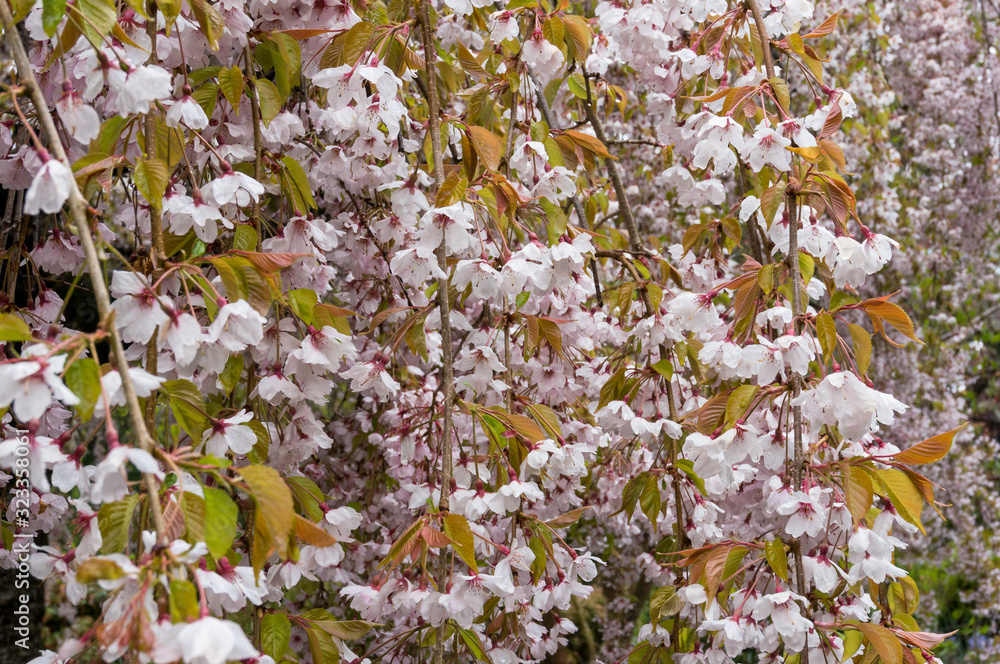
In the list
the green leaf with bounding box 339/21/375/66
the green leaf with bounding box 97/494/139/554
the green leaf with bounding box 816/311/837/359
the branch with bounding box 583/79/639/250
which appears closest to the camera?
the green leaf with bounding box 97/494/139/554

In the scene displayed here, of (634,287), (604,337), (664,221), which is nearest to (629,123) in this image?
(664,221)

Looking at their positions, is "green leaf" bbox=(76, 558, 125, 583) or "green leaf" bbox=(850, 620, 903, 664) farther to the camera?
"green leaf" bbox=(850, 620, 903, 664)

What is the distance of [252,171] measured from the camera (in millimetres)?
1365

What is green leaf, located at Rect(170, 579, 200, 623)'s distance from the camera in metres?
0.67

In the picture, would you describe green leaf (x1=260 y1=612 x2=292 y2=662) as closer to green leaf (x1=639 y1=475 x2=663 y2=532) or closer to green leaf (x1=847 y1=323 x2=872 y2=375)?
green leaf (x1=639 y1=475 x2=663 y2=532)

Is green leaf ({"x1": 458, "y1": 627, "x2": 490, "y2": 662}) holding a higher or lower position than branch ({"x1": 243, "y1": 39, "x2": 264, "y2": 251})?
lower

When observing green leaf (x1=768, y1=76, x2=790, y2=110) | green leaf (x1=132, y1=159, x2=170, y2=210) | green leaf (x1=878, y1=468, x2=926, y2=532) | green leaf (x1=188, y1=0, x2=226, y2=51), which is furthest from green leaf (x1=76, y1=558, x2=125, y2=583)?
green leaf (x1=768, y1=76, x2=790, y2=110)

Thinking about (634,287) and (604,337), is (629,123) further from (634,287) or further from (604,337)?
(634,287)

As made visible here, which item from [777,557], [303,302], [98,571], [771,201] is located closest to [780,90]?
[771,201]

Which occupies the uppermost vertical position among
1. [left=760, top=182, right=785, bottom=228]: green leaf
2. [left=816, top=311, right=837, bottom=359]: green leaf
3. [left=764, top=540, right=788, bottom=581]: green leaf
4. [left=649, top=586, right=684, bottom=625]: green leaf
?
[left=760, top=182, right=785, bottom=228]: green leaf

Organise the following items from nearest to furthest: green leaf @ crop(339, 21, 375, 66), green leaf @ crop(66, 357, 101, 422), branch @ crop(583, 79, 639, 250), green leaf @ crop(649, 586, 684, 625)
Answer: green leaf @ crop(66, 357, 101, 422) < green leaf @ crop(339, 21, 375, 66) < green leaf @ crop(649, 586, 684, 625) < branch @ crop(583, 79, 639, 250)

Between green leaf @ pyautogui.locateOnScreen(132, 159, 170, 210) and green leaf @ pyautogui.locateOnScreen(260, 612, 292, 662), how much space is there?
0.61 meters

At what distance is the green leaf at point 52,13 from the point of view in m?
0.86

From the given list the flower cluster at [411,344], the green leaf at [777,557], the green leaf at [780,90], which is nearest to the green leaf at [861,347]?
the flower cluster at [411,344]
